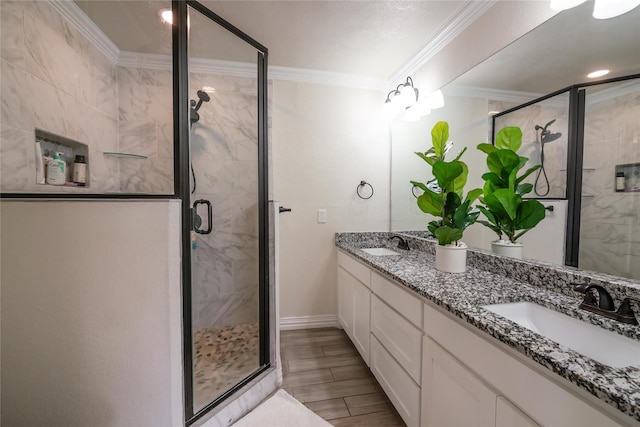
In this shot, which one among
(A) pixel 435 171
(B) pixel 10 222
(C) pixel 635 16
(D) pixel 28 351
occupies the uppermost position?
(C) pixel 635 16

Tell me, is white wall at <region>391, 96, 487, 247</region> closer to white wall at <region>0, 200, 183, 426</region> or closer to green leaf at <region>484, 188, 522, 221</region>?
green leaf at <region>484, 188, 522, 221</region>

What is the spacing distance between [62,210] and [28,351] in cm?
57

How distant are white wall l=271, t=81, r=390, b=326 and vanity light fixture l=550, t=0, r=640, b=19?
150 cm

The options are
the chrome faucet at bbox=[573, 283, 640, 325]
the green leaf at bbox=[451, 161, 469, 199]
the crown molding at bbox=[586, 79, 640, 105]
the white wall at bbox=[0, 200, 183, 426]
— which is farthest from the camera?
the green leaf at bbox=[451, 161, 469, 199]

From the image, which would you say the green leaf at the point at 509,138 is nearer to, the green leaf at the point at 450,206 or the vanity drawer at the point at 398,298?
the green leaf at the point at 450,206

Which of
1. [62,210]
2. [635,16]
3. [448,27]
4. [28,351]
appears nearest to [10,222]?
[62,210]

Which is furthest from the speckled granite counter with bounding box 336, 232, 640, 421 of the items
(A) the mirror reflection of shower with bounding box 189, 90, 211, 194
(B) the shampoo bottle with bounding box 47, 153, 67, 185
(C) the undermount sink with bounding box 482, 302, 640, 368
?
(B) the shampoo bottle with bounding box 47, 153, 67, 185

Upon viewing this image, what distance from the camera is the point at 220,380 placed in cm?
147

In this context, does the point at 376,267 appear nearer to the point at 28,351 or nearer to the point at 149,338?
the point at 149,338

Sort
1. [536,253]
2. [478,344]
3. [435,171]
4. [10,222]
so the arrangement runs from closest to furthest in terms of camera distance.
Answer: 1. [478,344]
2. [10,222]
3. [536,253]
4. [435,171]

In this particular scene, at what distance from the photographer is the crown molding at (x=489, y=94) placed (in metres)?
1.25

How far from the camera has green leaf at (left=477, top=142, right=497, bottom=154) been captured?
133cm

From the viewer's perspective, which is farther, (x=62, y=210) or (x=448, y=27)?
(x=448, y=27)

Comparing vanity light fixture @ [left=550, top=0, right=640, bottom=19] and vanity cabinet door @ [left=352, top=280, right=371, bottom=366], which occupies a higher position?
vanity light fixture @ [left=550, top=0, right=640, bottom=19]
